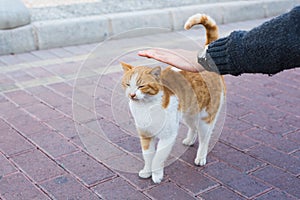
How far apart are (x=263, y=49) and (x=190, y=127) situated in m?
1.05

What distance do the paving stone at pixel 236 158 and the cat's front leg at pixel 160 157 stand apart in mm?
494

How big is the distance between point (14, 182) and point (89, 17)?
3207 mm

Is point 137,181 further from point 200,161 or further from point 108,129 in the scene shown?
point 108,129

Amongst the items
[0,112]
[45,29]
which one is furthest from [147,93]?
[45,29]

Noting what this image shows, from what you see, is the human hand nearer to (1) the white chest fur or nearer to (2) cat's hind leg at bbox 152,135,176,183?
(1) the white chest fur

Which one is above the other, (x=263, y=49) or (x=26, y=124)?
(x=263, y=49)

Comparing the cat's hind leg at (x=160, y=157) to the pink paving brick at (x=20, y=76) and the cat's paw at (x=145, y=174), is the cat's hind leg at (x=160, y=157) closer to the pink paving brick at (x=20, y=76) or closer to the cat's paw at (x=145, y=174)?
the cat's paw at (x=145, y=174)

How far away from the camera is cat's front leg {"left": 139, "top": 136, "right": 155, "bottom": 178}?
7.80ft

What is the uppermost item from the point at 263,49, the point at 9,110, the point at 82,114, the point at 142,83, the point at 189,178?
the point at 263,49

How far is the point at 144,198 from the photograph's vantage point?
2320mm

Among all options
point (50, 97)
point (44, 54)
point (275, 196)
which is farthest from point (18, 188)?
point (44, 54)

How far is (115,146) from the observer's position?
281 centimetres

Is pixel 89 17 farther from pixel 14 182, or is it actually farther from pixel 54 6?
pixel 14 182

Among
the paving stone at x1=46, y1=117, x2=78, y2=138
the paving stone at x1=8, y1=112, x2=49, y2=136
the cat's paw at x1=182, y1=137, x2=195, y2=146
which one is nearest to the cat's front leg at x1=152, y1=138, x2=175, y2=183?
the cat's paw at x1=182, y1=137, x2=195, y2=146
